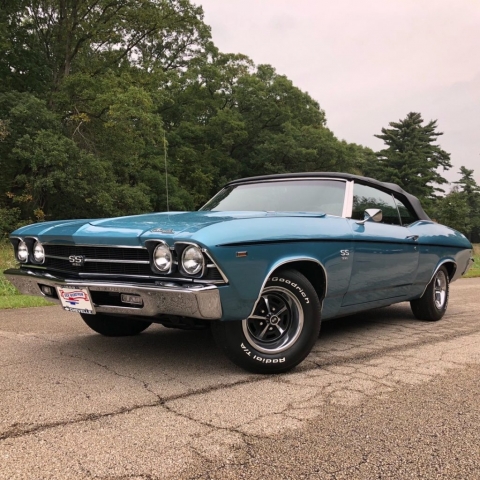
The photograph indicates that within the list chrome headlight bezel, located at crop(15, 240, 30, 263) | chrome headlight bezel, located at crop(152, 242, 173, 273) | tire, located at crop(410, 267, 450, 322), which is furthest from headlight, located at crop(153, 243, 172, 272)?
tire, located at crop(410, 267, 450, 322)

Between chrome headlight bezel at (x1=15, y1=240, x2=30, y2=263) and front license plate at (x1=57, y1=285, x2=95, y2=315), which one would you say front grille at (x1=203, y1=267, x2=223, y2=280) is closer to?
front license plate at (x1=57, y1=285, x2=95, y2=315)

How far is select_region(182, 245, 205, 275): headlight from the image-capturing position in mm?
2898

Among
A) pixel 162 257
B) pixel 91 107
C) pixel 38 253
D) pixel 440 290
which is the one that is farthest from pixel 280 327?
pixel 91 107

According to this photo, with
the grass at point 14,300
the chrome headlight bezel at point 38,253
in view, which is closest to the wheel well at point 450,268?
the chrome headlight bezel at point 38,253

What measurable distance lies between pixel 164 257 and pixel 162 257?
0.01m

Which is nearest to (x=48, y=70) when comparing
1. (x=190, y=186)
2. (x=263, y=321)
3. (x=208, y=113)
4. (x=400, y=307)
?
(x=190, y=186)

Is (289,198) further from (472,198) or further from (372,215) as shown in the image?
(472,198)

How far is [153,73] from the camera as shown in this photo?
90.8 feet

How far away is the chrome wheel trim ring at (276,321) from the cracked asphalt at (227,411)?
0.23 meters

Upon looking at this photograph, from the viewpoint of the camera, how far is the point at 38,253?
12.1 feet

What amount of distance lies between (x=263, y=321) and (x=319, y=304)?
41cm

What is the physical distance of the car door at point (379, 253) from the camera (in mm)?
4004

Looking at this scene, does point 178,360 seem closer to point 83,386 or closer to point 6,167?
point 83,386

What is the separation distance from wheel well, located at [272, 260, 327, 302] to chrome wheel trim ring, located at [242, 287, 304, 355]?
0.27m
